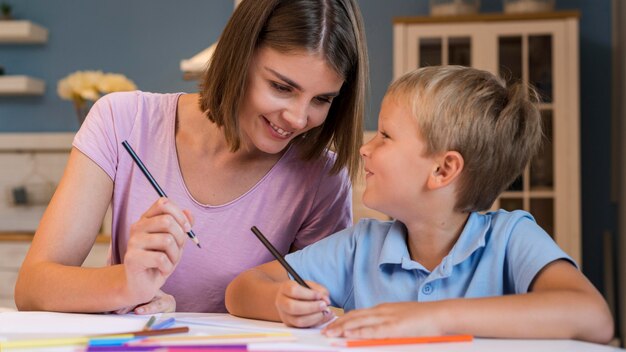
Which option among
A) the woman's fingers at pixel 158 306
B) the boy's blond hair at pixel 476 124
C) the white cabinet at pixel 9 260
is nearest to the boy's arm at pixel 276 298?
the woman's fingers at pixel 158 306

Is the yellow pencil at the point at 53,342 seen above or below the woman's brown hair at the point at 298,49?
below

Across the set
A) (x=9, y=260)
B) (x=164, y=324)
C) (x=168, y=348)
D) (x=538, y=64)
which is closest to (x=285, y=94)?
(x=164, y=324)

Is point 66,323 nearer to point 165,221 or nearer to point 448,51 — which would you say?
point 165,221

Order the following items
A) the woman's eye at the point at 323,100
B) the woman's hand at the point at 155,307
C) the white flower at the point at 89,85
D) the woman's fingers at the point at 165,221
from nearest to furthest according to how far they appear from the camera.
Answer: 1. the woman's fingers at the point at 165,221
2. the woman's hand at the point at 155,307
3. the woman's eye at the point at 323,100
4. the white flower at the point at 89,85

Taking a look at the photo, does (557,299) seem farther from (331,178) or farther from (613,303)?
(613,303)

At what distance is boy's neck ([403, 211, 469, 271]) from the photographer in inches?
49.1

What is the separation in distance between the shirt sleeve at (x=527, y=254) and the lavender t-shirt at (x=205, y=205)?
458 millimetres

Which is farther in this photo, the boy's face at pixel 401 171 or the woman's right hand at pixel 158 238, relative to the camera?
the boy's face at pixel 401 171

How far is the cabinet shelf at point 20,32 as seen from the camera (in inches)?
154

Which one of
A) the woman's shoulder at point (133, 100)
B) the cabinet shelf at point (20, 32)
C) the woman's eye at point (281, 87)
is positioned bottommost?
the woman's shoulder at point (133, 100)

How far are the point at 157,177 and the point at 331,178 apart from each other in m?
0.34

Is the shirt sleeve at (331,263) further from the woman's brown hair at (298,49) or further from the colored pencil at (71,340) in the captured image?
the colored pencil at (71,340)

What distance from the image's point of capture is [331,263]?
129cm

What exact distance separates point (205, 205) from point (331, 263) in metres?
0.31
